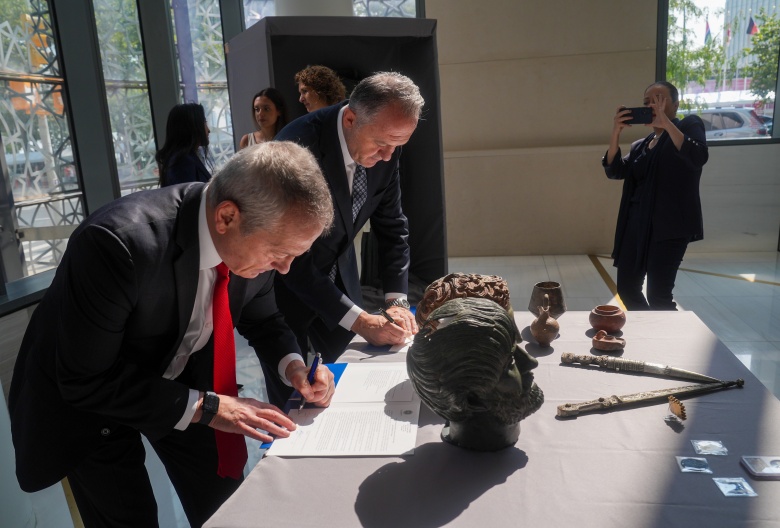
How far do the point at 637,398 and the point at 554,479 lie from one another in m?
0.40

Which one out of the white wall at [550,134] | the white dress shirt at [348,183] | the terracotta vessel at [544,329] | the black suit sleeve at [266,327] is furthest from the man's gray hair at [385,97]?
the white wall at [550,134]

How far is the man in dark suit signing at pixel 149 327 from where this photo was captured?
1.26 meters

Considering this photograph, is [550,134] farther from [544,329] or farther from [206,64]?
[544,329]

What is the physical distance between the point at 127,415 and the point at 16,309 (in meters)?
2.53

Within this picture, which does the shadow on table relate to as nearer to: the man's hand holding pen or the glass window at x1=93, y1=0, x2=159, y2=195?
the man's hand holding pen

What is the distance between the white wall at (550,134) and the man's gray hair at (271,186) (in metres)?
5.66

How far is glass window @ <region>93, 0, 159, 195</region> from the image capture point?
14.8 ft

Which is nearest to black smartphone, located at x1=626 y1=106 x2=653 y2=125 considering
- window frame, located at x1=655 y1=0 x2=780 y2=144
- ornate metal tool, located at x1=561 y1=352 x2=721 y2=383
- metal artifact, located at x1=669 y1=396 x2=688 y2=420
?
ornate metal tool, located at x1=561 y1=352 x2=721 y2=383

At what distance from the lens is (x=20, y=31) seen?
371 centimetres

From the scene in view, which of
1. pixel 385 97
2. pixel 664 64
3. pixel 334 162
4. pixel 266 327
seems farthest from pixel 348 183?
pixel 664 64

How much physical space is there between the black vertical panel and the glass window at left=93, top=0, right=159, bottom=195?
1.52m

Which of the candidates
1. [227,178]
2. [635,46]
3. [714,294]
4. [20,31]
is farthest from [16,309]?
[635,46]

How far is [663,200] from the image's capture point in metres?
3.41

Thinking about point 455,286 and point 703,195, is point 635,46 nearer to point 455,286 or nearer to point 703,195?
point 703,195
